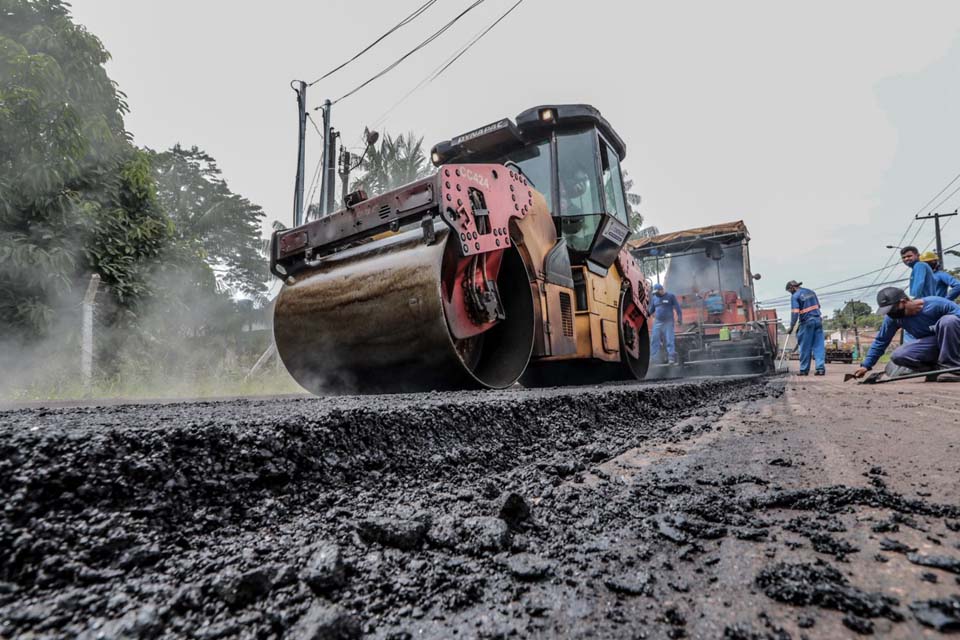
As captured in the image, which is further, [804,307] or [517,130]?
[804,307]

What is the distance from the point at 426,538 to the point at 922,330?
633 centimetres

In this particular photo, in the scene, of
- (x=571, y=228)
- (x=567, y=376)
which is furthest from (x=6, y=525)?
(x=567, y=376)

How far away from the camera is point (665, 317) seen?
888cm

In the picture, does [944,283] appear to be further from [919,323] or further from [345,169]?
[345,169]

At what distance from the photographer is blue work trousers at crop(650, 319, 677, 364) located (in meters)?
8.62

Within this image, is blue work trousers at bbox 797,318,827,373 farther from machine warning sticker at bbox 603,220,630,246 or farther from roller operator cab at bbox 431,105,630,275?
roller operator cab at bbox 431,105,630,275

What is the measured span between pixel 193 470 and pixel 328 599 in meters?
0.45

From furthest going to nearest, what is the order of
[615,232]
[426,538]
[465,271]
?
[615,232]
[465,271]
[426,538]

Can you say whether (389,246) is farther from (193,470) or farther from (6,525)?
(6,525)

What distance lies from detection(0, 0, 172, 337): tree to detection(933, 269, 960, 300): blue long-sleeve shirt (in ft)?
35.6

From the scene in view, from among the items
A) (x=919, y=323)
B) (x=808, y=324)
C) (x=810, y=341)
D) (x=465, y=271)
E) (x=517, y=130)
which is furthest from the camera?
(x=810, y=341)

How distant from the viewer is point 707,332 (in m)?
9.14

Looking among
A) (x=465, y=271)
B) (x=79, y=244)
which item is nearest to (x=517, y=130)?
(x=465, y=271)

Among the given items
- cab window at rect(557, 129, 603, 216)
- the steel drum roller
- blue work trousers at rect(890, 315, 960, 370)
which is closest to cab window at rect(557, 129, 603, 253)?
cab window at rect(557, 129, 603, 216)
